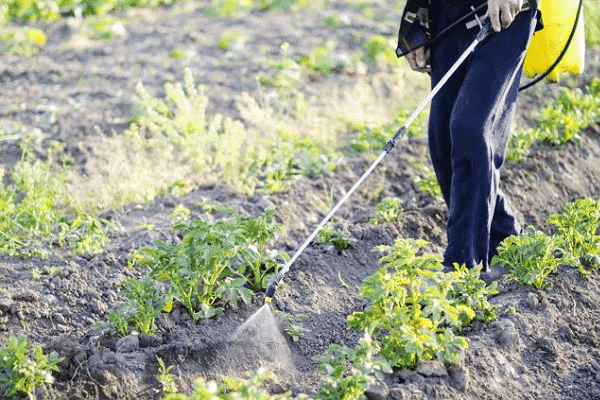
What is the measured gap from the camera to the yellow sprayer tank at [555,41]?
14.3 ft

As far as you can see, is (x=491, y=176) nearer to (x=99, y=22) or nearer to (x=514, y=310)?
(x=514, y=310)

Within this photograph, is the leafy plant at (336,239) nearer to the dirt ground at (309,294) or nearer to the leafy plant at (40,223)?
the dirt ground at (309,294)

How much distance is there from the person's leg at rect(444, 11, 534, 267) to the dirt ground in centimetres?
34

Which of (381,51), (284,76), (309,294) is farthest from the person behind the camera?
(381,51)

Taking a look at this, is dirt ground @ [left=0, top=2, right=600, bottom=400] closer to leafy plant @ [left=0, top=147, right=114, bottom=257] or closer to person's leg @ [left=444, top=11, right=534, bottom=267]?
leafy plant @ [left=0, top=147, right=114, bottom=257]

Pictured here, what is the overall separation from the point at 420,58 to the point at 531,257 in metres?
1.13

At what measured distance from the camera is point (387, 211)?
205 inches

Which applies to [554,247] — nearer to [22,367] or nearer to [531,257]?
[531,257]

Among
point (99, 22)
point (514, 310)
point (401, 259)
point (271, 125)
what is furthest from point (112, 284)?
point (99, 22)

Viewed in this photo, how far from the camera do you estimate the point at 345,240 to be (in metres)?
4.93

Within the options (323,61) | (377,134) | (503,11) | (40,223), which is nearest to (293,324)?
(503,11)

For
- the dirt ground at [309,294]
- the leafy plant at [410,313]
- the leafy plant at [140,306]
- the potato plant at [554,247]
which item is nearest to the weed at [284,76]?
the dirt ground at [309,294]

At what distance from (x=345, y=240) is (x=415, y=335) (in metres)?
1.48

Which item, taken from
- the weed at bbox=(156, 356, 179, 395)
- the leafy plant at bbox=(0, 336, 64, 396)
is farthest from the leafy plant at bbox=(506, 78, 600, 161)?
the leafy plant at bbox=(0, 336, 64, 396)
